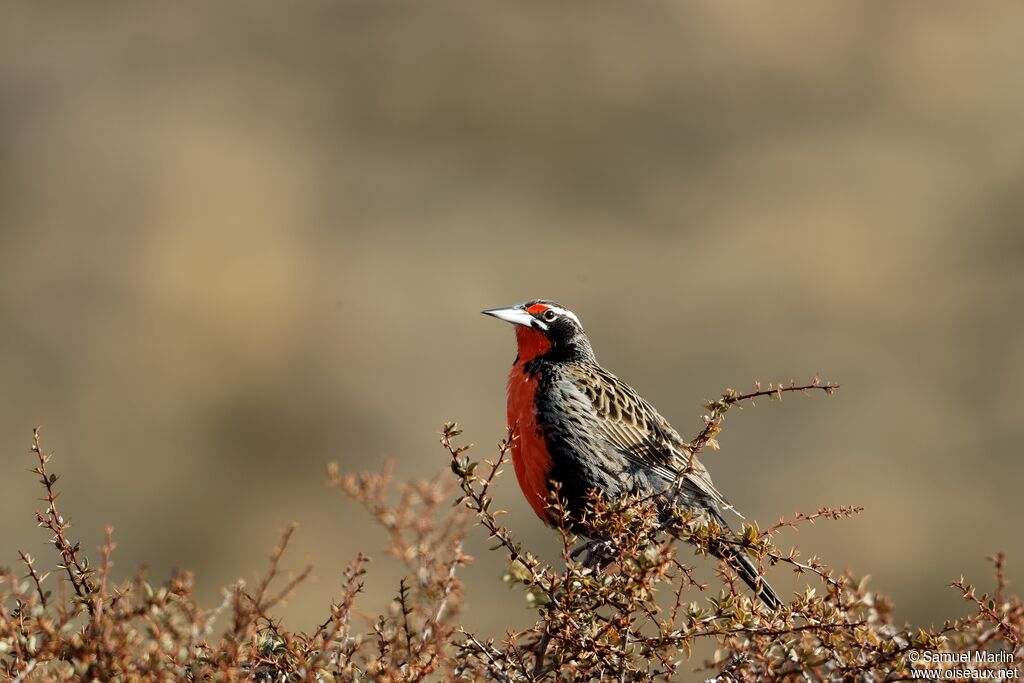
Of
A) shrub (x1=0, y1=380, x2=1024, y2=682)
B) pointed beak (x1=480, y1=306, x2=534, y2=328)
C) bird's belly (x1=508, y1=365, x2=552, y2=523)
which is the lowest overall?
shrub (x1=0, y1=380, x2=1024, y2=682)

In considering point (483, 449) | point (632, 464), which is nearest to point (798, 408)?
point (483, 449)

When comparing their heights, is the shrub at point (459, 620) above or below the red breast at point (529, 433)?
below

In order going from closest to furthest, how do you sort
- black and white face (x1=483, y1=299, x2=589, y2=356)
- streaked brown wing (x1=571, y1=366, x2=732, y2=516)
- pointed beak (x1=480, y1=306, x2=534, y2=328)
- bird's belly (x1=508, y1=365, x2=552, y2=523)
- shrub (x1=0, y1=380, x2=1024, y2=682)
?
1. shrub (x1=0, y1=380, x2=1024, y2=682)
2. bird's belly (x1=508, y1=365, x2=552, y2=523)
3. streaked brown wing (x1=571, y1=366, x2=732, y2=516)
4. pointed beak (x1=480, y1=306, x2=534, y2=328)
5. black and white face (x1=483, y1=299, x2=589, y2=356)

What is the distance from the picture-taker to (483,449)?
13570mm

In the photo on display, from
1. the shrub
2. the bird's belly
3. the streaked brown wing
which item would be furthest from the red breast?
the shrub

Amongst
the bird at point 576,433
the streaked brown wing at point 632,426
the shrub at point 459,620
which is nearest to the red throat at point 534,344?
the bird at point 576,433

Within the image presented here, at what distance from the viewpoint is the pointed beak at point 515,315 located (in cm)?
490

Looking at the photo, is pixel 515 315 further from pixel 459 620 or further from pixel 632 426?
pixel 459 620

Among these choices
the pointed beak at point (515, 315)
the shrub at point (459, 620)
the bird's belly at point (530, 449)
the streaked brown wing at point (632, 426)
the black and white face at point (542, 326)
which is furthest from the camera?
the black and white face at point (542, 326)

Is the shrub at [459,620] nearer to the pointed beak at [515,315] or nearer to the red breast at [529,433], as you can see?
the red breast at [529,433]

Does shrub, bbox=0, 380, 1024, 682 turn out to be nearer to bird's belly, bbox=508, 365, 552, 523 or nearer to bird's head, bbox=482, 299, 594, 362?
bird's belly, bbox=508, 365, 552, 523

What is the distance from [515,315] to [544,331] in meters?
0.17

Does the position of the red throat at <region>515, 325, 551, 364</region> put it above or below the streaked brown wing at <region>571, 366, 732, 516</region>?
above

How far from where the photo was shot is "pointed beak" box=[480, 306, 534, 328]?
4.90 m
